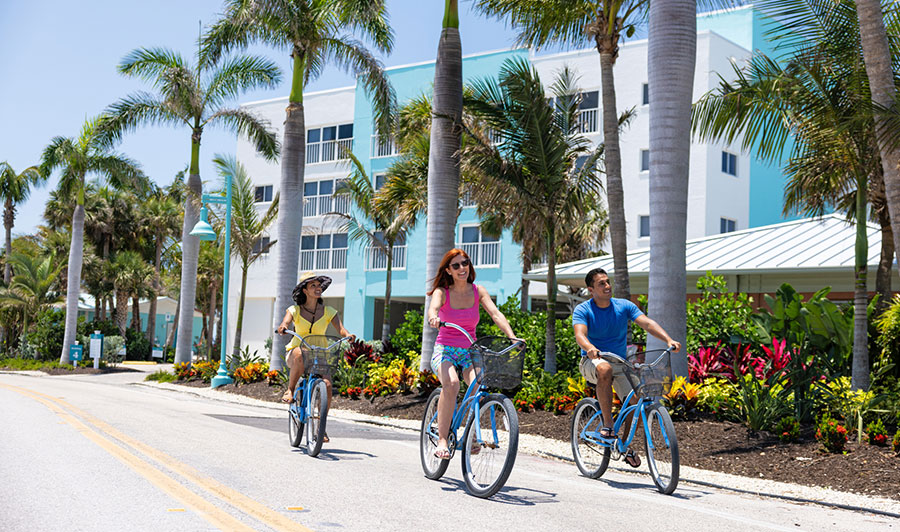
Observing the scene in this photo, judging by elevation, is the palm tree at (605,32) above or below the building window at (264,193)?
below

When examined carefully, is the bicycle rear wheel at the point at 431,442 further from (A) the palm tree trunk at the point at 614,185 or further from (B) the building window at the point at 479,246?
(B) the building window at the point at 479,246

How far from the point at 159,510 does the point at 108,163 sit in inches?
1247

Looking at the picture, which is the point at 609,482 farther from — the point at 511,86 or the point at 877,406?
the point at 511,86

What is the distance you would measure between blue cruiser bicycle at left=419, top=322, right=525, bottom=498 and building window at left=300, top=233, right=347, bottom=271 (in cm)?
3538

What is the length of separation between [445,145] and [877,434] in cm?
932

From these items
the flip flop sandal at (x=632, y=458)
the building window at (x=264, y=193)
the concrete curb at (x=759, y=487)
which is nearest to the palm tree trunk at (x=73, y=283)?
the building window at (x=264, y=193)

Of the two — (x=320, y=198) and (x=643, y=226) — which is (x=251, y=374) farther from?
(x=320, y=198)

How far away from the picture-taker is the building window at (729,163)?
110 feet

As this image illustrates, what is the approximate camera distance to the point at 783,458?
9078mm

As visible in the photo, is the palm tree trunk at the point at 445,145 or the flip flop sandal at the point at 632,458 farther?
the palm tree trunk at the point at 445,145

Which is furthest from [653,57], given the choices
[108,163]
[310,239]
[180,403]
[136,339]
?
[136,339]

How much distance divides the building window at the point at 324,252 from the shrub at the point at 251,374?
2036 cm

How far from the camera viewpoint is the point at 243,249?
98.6 feet

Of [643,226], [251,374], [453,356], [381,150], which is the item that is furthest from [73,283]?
[453,356]
